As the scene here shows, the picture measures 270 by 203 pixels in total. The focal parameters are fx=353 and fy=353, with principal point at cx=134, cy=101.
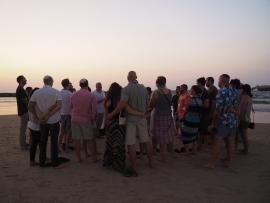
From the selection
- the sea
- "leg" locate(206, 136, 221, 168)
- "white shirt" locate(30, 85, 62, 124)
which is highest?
"white shirt" locate(30, 85, 62, 124)

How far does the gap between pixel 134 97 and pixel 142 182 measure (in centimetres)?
151

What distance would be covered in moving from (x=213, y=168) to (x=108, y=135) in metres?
2.19

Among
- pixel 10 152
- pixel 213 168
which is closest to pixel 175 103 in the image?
pixel 213 168

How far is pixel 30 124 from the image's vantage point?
6996 millimetres

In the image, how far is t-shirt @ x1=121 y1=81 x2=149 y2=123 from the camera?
6.39m

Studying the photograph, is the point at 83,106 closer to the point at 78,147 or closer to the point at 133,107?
the point at 78,147

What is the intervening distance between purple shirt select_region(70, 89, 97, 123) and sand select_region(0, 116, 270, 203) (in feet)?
3.17

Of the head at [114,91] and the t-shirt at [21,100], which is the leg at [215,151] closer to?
the head at [114,91]

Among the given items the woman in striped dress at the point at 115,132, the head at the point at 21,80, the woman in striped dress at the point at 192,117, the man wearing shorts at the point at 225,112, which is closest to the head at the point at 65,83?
the head at the point at 21,80

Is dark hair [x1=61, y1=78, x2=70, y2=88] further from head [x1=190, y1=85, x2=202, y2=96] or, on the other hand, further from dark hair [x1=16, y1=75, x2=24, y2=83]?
head [x1=190, y1=85, x2=202, y2=96]

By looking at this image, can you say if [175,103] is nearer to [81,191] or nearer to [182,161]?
[182,161]

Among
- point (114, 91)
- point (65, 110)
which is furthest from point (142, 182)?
point (65, 110)

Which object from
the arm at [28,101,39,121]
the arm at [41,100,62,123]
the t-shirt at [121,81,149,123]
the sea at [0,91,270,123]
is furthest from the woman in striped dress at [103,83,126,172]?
the sea at [0,91,270,123]

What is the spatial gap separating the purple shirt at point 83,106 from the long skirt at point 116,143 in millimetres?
532
